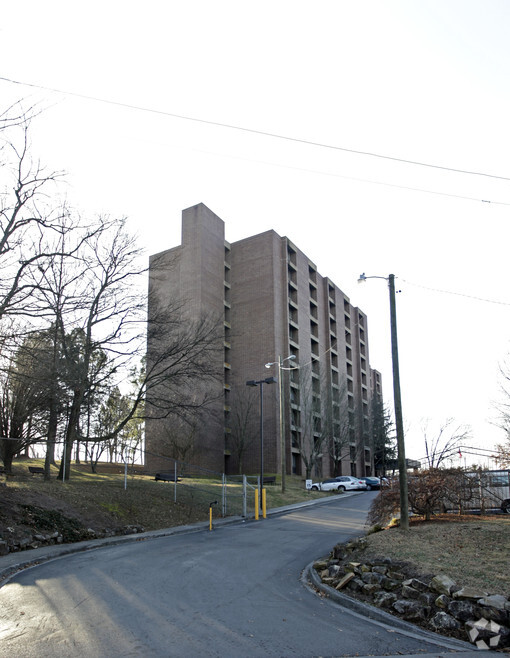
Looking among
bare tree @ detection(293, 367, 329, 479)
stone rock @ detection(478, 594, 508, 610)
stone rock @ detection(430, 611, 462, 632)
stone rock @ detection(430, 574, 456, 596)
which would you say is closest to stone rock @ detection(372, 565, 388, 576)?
stone rock @ detection(430, 574, 456, 596)

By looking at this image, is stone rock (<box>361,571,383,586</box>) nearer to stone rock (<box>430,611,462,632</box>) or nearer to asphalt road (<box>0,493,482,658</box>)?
asphalt road (<box>0,493,482,658</box>)

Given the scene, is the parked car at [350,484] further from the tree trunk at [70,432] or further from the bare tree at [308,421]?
the tree trunk at [70,432]

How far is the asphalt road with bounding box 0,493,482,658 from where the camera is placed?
585 cm

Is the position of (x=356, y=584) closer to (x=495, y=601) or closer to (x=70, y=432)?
(x=495, y=601)

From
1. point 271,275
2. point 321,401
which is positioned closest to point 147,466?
point 321,401

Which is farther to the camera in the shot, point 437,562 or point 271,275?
point 271,275

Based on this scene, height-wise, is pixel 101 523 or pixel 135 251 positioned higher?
pixel 135 251

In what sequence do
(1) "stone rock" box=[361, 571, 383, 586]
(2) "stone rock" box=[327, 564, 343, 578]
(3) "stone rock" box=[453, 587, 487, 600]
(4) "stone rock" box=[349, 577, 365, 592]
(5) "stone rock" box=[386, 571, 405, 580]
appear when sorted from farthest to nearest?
(2) "stone rock" box=[327, 564, 343, 578]
(4) "stone rock" box=[349, 577, 365, 592]
(1) "stone rock" box=[361, 571, 383, 586]
(5) "stone rock" box=[386, 571, 405, 580]
(3) "stone rock" box=[453, 587, 487, 600]

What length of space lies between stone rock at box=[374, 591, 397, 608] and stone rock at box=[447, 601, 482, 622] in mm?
1056

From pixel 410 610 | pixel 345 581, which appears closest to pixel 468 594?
pixel 410 610

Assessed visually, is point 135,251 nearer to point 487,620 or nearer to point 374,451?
point 487,620

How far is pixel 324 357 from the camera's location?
68062 mm

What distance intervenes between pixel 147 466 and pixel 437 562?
47014mm

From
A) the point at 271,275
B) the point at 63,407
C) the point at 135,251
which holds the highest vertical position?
the point at 271,275
